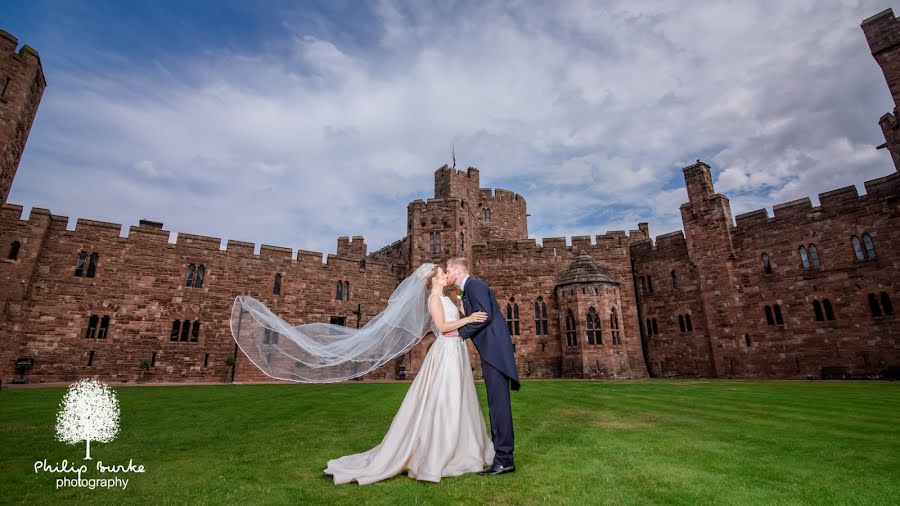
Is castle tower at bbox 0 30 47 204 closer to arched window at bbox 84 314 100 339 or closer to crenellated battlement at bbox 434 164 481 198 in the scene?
arched window at bbox 84 314 100 339

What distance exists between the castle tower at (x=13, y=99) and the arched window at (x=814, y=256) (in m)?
42.1

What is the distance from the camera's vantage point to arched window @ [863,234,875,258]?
19875mm

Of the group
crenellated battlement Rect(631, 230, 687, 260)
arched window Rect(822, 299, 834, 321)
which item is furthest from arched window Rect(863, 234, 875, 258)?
crenellated battlement Rect(631, 230, 687, 260)

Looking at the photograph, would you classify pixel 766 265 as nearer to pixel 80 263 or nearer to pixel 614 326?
pixel 614 326

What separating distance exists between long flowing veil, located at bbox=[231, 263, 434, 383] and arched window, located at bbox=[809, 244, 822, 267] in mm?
23925

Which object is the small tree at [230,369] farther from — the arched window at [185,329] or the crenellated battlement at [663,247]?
the crenellated battlement at [663,247]

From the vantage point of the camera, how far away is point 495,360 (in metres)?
5.05

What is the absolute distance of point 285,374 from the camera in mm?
6910

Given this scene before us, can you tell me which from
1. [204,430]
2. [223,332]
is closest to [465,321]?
[204,430]

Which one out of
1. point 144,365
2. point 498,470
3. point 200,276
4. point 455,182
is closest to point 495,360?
point 498,470

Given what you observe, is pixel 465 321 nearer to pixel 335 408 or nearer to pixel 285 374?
pixel 285 374

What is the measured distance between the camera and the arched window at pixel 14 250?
66.3 ft

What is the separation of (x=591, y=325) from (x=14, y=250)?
32019mm

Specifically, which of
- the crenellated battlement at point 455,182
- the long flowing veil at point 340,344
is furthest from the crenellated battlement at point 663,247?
the long flowing veil at point 340,344
